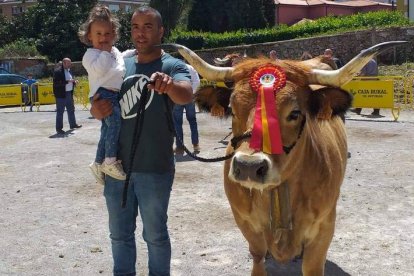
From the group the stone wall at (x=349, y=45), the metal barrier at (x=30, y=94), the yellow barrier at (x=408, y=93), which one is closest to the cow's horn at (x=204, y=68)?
the yellow barrier at (x=408, y=93)

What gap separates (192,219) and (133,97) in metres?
2.93

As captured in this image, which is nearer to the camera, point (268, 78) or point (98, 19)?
point (268, 78)

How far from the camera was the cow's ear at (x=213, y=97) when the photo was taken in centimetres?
416

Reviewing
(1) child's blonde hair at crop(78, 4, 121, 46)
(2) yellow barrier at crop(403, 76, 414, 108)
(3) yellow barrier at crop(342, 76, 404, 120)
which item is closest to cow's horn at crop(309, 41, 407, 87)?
(1) child's blonde hair at crop(78, 4, 121, 46)

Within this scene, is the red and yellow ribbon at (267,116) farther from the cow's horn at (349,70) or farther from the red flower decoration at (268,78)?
the cow's horn at (349,70)

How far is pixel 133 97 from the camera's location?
3889mm

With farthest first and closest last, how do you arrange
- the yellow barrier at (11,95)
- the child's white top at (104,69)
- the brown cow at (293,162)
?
the yellow barrier at (11,95) < the child's white top at (104,69) < the brown cow at (293,162)

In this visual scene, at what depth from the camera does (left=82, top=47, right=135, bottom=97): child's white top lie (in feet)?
12.7

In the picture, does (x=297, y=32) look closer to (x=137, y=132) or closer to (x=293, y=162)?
(x=293, y=162)

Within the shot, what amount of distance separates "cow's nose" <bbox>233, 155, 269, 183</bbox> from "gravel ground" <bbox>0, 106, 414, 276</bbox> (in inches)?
80.5

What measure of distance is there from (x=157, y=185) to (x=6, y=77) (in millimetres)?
23985

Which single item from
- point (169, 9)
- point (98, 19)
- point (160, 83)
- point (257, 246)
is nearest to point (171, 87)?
point (160, 83)

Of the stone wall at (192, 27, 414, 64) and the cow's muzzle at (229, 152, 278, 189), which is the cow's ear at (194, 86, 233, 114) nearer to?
the cow's muzzle at (229, 152, 278, 189)

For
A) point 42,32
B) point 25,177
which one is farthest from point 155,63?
point 42,32
